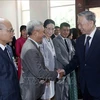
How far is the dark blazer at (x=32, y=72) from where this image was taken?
2.28 m

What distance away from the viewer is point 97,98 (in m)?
2.43

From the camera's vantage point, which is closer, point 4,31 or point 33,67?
point 4,31

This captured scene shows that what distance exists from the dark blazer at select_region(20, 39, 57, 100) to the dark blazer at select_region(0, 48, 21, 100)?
380 millimetres

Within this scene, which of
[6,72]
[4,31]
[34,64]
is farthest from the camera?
[34,64]

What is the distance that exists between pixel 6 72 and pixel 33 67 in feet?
1.57

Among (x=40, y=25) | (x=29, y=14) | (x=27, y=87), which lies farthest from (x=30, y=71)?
(x=29, y=14)

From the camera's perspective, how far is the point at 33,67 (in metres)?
2.28

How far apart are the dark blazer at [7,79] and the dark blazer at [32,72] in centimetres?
38

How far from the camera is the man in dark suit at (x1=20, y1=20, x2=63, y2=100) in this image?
228 cm

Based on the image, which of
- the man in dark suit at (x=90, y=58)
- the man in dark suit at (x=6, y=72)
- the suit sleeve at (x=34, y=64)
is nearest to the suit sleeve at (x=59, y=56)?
the man in dark suit at (x=90, y=58)

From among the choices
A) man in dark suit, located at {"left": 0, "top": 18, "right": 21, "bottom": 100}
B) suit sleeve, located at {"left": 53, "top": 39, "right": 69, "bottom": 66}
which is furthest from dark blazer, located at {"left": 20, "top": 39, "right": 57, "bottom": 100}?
suit sleeve, located at {"left": 53, "top": 39, "right": 69, "bottom": 66}

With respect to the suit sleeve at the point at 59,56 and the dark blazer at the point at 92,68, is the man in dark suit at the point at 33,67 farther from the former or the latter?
the suit sleeve at the point at 59,56

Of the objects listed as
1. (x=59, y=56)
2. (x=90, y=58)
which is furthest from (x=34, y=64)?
(x=59, y=56)

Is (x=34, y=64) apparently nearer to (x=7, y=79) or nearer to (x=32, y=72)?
(x=32, y=72)
